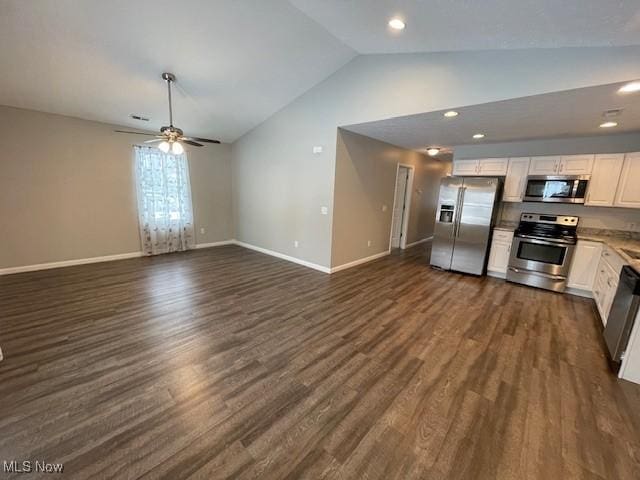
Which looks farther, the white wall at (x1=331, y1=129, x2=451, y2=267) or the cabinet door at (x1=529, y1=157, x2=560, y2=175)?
the white wall at (x1=331, y1=129, x2=451, y2=267)

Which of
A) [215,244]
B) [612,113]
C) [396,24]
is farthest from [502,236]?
[215,244]

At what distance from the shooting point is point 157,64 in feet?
10.9

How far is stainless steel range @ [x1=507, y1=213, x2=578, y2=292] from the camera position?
13.0 feet

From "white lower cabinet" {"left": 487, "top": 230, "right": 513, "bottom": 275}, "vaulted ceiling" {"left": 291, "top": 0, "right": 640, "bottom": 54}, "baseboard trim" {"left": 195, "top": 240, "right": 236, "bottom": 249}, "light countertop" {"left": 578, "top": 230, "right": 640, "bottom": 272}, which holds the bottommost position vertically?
"baseboard trim" {"left": 195, "top": 240, "right": 236, "bottom": 249}

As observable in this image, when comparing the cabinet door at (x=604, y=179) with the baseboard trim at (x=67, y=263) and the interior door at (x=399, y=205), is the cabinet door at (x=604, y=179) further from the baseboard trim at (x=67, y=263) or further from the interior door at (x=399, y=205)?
the baseboard trim at (x=67, y=263)

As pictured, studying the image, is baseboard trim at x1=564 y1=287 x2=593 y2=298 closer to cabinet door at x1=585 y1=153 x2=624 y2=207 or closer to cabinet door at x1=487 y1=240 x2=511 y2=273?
cabinet door at x1=487 y1=240 x2=511 y2=273

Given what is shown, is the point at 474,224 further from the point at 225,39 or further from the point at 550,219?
the point at 225,39

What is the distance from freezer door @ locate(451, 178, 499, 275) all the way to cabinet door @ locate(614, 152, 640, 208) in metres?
1.50

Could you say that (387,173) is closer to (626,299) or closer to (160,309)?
(626,299)

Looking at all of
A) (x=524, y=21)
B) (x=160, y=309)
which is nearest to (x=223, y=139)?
(x=160, y=309)

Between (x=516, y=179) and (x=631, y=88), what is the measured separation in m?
2.31

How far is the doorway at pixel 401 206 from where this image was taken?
252 inches

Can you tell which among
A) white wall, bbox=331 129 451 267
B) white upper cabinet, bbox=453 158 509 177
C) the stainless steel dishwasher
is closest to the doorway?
white wall, bbox=331 129 451 267

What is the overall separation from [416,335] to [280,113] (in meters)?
4.55
